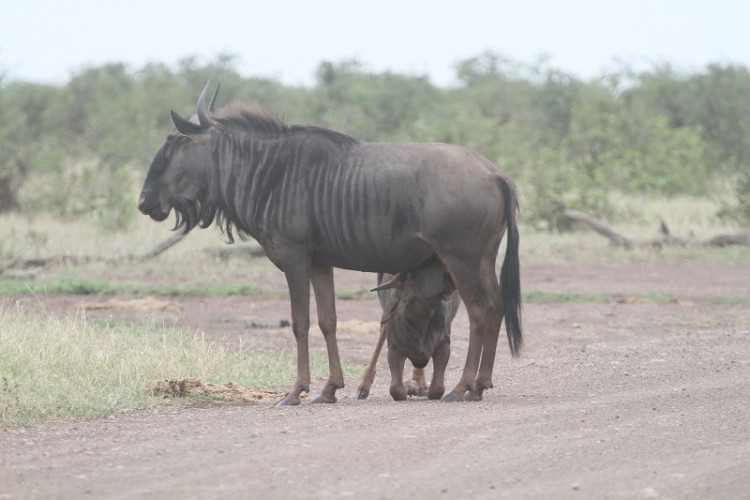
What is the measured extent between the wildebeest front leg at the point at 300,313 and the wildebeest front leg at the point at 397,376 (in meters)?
0.60

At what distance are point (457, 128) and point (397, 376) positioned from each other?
18.3m

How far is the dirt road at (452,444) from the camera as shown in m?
Answer: 5.47

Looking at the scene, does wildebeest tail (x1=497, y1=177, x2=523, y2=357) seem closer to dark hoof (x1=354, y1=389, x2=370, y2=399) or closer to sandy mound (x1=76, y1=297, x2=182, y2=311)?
dark hoof (x1=354, y1=389, x2=370, y2=399)

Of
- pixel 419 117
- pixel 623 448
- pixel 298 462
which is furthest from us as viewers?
pixel 419 117

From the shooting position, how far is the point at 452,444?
6.40m

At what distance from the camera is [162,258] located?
18406mm

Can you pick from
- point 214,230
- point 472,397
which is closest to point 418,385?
point 472,397

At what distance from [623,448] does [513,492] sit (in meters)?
1.18

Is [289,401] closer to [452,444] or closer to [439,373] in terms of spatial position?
[439,373]

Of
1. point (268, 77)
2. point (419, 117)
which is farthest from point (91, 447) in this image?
point (268, 77)

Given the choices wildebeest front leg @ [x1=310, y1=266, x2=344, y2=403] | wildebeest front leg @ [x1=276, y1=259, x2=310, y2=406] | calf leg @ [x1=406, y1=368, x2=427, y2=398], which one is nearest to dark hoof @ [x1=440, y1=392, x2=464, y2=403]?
wildebeest front leg @ [x1=310, y1=266, x2=344, y2=403]

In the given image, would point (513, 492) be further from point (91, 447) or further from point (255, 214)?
point (255, 214)

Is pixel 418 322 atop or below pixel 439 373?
atop

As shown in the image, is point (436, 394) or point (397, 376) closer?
point (397, 376)
